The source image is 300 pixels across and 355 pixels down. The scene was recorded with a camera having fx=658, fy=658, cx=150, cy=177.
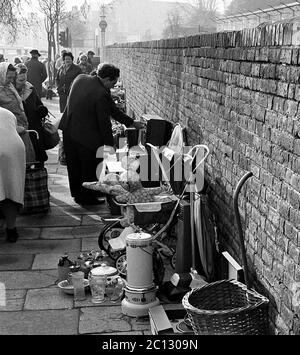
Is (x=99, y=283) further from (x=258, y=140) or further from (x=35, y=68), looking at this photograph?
(x=35, y=68)

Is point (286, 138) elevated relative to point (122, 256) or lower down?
elevated

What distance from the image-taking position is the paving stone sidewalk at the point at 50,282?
190 inches

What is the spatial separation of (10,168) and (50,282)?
144 centimetres

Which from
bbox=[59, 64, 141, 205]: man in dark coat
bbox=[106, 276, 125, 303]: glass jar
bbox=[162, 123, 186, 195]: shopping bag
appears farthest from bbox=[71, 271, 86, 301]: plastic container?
bbox=[59, 64, 141, 205]: man in dark coat

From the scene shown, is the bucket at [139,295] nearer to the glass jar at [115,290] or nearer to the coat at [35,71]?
the glass jar at [115,290]

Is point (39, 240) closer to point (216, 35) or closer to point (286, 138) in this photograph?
point (216, 35)

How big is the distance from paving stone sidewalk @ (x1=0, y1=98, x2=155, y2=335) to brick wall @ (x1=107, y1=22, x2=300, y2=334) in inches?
44.6

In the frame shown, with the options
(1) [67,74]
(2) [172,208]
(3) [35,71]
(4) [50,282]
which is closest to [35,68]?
(3) [35,71]

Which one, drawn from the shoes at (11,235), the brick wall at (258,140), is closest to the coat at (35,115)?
the shoes at (11,235)

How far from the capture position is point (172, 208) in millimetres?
5605

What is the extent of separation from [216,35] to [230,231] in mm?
1835

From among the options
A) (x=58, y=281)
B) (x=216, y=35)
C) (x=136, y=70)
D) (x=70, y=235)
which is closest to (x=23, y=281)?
(x=58, y=281)

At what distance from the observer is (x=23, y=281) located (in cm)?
580

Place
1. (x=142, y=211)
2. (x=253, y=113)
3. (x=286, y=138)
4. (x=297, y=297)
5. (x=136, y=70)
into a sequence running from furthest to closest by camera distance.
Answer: (x=136, y=70) → (x=142, y=211) → (x=253, y=113) → (x=286, y=138) → (x=297, y=297)
